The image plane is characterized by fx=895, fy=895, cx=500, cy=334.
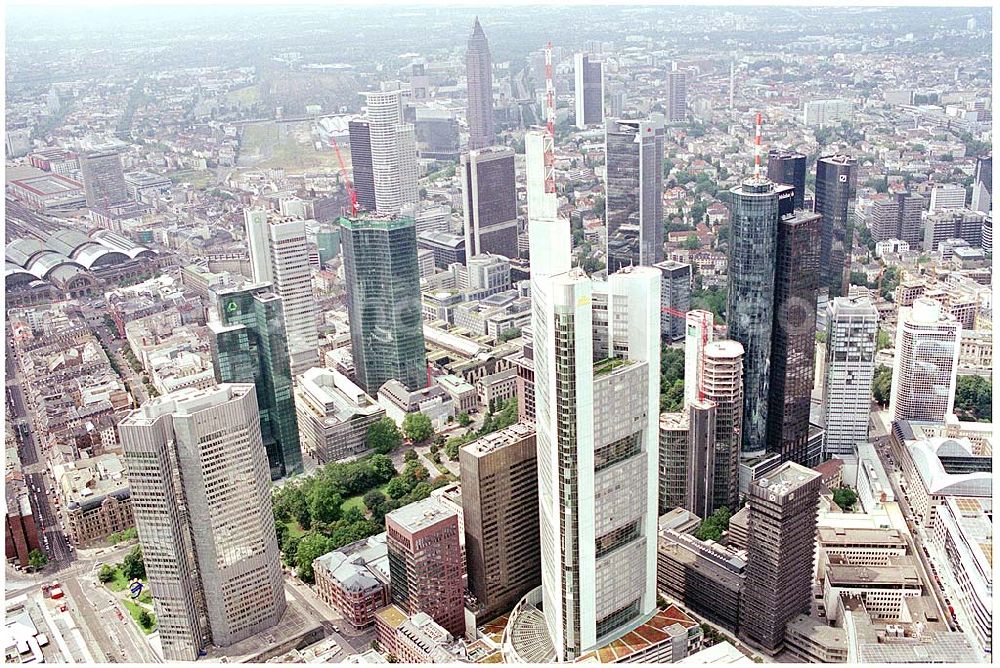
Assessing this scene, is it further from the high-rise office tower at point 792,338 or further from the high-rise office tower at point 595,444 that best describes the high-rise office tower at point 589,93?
the high-rise office tower at point 595,444

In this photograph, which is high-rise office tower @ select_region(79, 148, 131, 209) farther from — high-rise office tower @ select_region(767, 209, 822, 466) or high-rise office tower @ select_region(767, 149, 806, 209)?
high-rise office tower @ select_region(767, 209, 822, 466)

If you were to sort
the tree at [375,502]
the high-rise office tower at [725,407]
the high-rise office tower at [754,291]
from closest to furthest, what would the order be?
1. the high-rise office tower at [725,407]
2. the tree at [375,502]
3. the high-rise office tower at [754,291]

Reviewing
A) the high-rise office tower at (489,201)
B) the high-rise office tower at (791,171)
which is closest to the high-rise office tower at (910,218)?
the high-rise office tower at (791,171)

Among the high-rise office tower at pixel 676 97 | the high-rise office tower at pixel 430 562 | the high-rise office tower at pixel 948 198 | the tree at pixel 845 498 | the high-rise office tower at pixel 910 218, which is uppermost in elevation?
the high-rise office tower at pixel 676 97

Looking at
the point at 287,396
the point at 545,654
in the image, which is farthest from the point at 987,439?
the point at 287,396

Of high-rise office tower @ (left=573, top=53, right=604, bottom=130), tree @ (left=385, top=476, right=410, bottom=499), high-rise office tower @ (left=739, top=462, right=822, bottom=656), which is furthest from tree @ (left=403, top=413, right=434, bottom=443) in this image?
high-rise office tower @ (left=573, top=53, right=604, bottom=130)

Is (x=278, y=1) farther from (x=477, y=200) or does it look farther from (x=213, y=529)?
(x=213, y=529)
